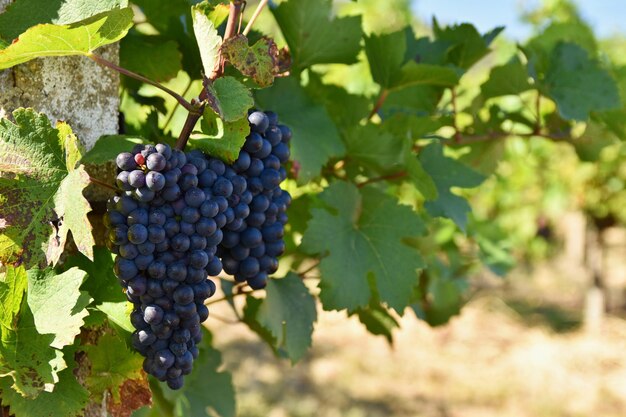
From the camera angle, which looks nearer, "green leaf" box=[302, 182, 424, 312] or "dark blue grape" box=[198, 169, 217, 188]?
"dark blue grape" box=[198, 169, 217, 188]

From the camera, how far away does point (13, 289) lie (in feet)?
2.82

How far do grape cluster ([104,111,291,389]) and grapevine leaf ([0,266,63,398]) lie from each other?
0.10m

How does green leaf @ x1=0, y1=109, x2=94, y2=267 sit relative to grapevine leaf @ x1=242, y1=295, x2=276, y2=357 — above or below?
above

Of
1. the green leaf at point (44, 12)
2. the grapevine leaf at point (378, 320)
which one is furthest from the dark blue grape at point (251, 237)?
the grapevine leaf at point (378, 320)

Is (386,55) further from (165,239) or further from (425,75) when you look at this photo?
(165,239)

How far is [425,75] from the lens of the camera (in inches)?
53.3

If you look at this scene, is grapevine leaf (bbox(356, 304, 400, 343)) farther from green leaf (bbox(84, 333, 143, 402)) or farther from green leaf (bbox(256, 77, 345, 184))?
green leaf (bbox(84, 333, 143, 402))

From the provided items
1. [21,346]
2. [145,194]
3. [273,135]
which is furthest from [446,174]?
[21,346]

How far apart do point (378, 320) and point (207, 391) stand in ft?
1.35

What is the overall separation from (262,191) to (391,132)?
0.55m

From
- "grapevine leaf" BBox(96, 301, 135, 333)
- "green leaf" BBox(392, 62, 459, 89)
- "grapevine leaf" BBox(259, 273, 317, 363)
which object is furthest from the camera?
"green leaf" BBox(392, 62, 459, 89)

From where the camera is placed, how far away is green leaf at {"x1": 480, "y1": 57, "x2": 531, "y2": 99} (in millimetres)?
1468

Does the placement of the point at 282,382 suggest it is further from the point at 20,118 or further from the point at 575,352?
the point at 20,118

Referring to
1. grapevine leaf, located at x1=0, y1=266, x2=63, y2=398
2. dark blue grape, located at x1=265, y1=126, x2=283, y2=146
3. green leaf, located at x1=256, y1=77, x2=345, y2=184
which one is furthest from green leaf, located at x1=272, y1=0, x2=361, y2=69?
grapevine leaf, located at x1=0, y1=266, x2=63, y2=398
